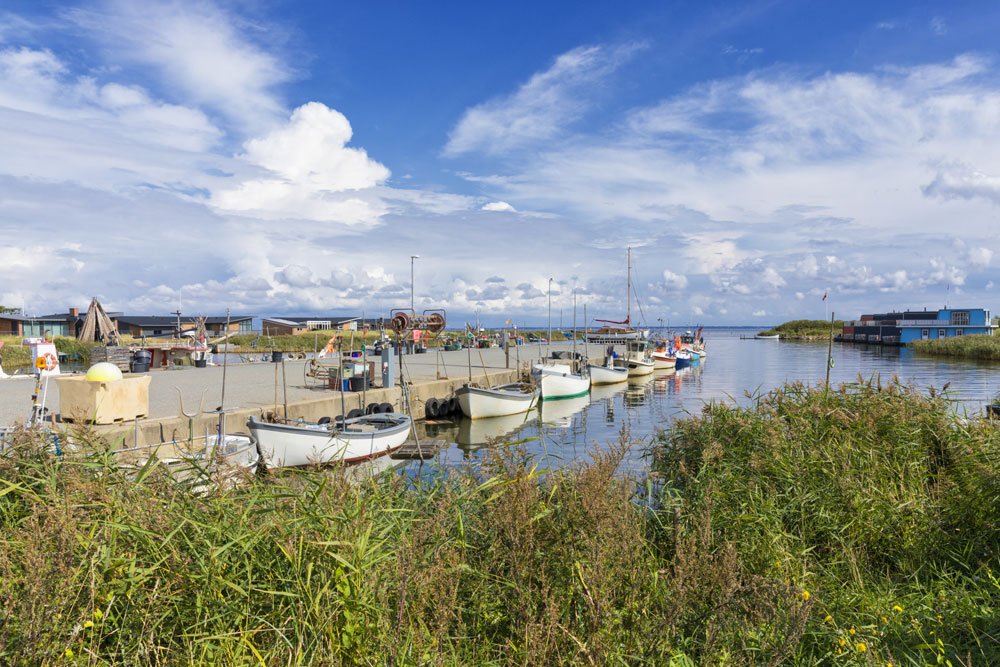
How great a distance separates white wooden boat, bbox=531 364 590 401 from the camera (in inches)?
1230

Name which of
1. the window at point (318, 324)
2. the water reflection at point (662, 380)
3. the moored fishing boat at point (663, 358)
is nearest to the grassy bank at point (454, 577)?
the water reflection at point (662, 380)

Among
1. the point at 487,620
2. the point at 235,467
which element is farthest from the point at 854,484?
the point at 235,467

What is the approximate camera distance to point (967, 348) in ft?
218

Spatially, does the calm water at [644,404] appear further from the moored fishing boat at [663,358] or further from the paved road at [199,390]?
the paved road at [199,390]

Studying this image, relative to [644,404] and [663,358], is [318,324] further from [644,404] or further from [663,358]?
[644,404]

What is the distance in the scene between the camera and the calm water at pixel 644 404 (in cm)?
1415

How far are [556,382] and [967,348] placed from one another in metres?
57.1

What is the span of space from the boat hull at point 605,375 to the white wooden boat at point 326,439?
24.3 metres

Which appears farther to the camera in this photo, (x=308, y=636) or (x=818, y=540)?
(x=818, y=540)

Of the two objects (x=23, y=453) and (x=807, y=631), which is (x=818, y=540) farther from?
(x=23, y=453)

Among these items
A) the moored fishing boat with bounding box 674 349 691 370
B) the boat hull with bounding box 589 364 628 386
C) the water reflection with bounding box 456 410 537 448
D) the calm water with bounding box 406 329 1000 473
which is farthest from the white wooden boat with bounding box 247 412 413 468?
the moored fishing boat with bounding box 674 349 691 370

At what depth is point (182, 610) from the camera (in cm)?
330

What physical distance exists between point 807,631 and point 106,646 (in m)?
3.99

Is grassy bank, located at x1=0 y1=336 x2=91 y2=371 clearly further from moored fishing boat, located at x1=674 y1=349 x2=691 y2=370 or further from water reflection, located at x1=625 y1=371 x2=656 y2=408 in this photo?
moored fishing boat, located at x1=674 y1=349 x2=691 y2=370
